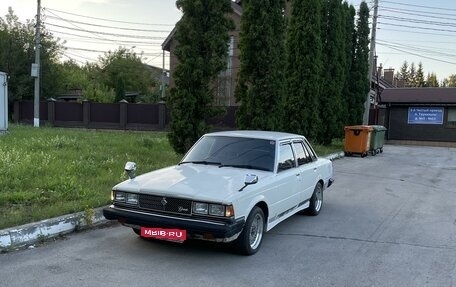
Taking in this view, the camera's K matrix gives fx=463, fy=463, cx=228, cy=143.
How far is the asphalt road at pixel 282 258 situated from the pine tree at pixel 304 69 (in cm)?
1236

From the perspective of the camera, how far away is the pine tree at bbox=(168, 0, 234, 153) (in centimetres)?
1277

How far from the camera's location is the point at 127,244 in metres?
5.98

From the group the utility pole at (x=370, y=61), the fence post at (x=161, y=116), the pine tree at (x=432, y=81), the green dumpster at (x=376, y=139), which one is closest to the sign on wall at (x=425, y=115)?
the utility pole at (x=370, y=61)

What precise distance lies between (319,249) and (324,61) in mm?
17693

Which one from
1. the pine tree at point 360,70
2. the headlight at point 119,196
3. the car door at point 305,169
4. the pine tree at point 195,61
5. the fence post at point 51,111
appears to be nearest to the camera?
the headlight at point 119,196

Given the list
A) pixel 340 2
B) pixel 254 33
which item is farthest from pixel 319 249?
pixel 340 2

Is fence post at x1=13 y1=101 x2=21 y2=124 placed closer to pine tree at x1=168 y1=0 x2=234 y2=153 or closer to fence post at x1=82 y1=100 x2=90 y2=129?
fence post at x1=82 y1=100 x2=90 y2=129

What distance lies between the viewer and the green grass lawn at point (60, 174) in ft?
22.9

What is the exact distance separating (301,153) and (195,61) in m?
6.01

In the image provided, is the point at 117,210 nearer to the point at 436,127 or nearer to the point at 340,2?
the point at 340,2

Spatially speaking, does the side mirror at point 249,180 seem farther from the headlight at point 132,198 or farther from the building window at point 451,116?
the building window at point 451,116

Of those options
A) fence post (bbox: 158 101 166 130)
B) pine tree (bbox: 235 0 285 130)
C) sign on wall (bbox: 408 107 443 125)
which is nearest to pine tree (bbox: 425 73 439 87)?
sign on wall (bbox: 408 107 443 125)

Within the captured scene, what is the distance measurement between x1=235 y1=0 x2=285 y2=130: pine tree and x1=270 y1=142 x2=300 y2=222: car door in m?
8.50

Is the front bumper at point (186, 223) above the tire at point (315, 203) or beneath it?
above
